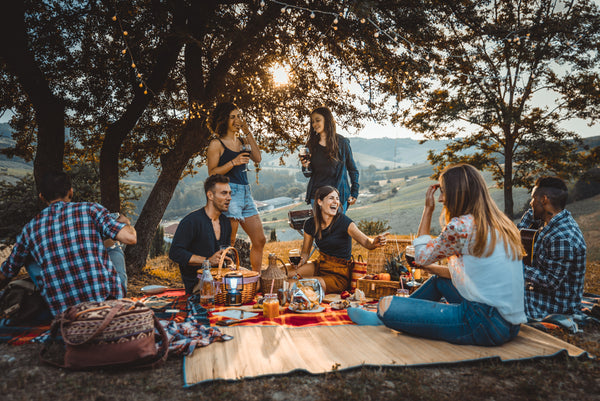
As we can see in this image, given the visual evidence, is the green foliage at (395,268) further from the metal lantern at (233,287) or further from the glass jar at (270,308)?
the metal lantern at (233,287)

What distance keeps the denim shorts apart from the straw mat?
2156 millimetres

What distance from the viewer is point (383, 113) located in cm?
845

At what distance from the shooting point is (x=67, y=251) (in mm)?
3258

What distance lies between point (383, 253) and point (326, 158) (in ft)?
5.74

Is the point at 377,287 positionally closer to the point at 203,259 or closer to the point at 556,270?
the point at 556,270

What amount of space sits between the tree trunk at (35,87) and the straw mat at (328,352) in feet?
15.0

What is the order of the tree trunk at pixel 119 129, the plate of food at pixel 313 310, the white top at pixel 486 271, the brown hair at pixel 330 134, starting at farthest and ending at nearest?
the tree trunk at pixel 119 129 → the brown hair at pixel 330 134 → the plate of food at pixel 313 310 → the white top at pixel 486 271

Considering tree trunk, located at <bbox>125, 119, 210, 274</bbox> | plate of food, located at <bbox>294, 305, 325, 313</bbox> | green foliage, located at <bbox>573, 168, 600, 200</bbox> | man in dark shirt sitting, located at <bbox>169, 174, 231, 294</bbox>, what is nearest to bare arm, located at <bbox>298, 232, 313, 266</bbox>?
man in dark shirt sitting, located at <bbox>169, 174, 231, 294</bbox>

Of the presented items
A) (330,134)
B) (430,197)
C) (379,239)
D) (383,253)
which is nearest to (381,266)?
(383,253)

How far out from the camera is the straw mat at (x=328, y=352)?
9.07 ft

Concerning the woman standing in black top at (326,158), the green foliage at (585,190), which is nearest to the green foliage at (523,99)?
the woman standing in black top at (326,158)

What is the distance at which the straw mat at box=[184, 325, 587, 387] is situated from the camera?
109 inches

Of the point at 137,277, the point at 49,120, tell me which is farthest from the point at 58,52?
the point at 137,277

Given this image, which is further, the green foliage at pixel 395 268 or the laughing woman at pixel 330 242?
the laughing woman at pixel 330 242
